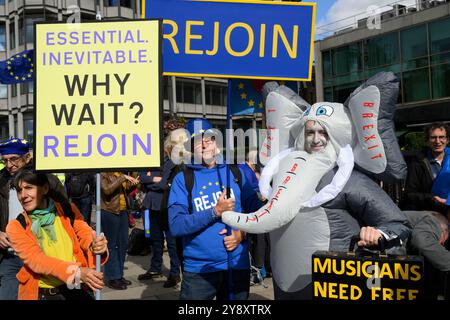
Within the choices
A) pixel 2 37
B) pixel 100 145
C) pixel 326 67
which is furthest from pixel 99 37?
pixel 2 37

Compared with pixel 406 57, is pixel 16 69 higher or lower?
lower

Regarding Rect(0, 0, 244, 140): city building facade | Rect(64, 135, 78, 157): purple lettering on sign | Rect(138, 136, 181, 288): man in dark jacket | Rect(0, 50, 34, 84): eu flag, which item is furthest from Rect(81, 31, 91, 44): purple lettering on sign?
Rect(0, 0, 244, 140): city building facade

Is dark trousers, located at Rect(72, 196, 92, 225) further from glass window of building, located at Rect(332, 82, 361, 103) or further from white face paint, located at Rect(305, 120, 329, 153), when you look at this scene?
glass window of building, located at Rect(332, 82, 361, 103)

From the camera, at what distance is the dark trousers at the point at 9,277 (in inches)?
113

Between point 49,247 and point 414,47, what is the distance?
20.6m

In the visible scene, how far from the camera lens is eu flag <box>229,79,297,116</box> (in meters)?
3.45

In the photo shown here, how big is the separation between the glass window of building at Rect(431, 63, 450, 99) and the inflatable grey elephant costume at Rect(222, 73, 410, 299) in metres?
18.5

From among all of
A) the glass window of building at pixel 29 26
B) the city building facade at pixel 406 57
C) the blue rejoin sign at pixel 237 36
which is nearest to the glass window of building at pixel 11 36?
the glass window of building at pixel 29 26

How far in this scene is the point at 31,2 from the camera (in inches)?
1063

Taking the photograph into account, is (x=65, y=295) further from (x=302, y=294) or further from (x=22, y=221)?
(x=302, y=294)

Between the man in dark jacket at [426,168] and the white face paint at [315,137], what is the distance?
81.0 inches

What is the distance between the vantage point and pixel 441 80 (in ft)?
62.6

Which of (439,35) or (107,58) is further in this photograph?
(439,35)
